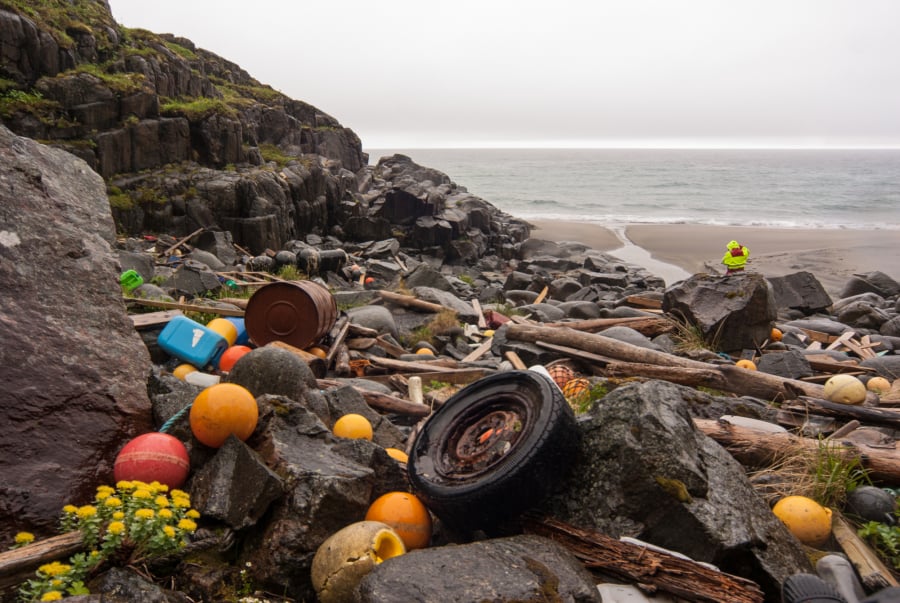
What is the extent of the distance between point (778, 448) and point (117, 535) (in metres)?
4.97

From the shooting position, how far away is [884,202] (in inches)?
2083

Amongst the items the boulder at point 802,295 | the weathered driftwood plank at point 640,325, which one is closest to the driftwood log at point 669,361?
the weathered driftwood plank at point 640,325

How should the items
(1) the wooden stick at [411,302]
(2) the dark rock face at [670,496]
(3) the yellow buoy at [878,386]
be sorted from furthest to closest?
1. (1) the wooden stick at [411,302]
2. (3) the yellow buoy at [878,386]
3. (2) the dark rock face at [670,496]

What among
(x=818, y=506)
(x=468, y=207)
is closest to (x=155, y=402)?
(x=818, y=506)

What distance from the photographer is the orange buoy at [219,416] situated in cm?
365

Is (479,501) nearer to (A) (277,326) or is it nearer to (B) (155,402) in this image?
(B) (155,402)

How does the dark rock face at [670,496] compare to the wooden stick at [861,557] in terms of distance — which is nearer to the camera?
the dark rock face at [670,496]

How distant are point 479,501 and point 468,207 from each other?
31.2 metres

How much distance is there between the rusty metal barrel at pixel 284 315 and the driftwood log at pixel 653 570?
4754 mm

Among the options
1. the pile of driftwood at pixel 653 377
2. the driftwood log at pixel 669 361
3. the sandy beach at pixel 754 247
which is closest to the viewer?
the pile of driftwood at pixel 653 377

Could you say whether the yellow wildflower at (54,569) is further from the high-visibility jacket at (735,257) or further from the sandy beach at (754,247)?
the sandy beach at (754,247)

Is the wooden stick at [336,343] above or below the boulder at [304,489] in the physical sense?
below

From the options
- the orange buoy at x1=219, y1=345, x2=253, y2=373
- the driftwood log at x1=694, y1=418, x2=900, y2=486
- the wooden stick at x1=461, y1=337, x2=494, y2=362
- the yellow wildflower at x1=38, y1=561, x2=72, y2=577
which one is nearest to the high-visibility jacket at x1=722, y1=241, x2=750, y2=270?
the wooden stick at x1=461, y1=337, x2=494, y2=362

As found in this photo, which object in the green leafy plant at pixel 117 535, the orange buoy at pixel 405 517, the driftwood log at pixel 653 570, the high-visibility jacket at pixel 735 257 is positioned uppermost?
the high-visibility jacket at pixel 735 257
